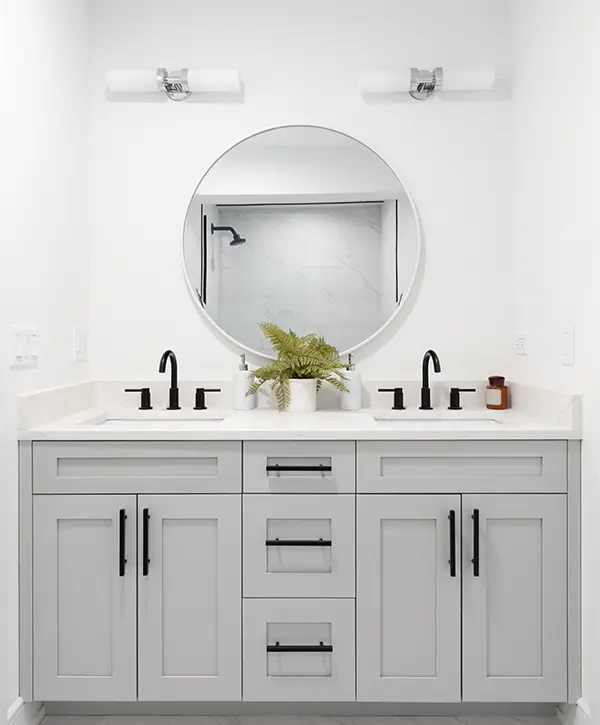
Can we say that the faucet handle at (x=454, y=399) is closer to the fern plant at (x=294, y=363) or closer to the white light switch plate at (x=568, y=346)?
the fern plant at (x=294, y=363)

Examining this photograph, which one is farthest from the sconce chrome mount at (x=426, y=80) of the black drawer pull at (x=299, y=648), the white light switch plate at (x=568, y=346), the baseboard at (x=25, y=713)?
the baseboard at (x=25, y=713)

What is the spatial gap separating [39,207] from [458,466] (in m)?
1.51

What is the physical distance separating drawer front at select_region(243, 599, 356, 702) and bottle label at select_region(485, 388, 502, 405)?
957 millimetres

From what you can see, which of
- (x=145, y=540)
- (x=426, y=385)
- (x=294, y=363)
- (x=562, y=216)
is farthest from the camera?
(x=426, y=385)

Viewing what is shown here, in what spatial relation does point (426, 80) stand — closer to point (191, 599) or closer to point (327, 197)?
point (327, 197)

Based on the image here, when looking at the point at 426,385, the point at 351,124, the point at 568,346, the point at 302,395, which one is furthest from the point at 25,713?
the point at 351,124

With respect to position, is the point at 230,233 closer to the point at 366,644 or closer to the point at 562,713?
the point at 366,644

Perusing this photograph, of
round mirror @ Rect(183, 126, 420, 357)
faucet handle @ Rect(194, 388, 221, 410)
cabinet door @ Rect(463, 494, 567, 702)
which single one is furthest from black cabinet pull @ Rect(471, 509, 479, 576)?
faucet handle @ Rect(194, 388, 221, 410)

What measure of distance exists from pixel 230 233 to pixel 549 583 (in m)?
1.62

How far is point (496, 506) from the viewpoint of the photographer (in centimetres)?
199

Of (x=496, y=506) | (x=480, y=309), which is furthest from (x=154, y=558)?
(x=480, y=309)

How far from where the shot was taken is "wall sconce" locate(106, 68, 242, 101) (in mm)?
2500

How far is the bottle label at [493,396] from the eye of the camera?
98.7 inches

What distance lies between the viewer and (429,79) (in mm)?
2516
